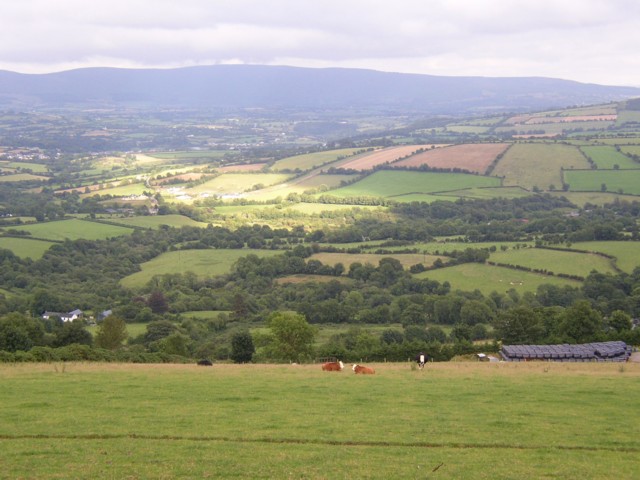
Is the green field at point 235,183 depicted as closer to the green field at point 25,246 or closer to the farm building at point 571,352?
the green field at point 25,246

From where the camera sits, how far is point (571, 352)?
41906 millimetres

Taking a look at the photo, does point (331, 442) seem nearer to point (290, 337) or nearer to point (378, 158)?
point (290, 337)

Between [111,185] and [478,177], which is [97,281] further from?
[478,177]

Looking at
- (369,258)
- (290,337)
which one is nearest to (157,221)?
(369,258)

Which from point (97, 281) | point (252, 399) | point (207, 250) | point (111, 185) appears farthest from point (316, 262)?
point (111, 185)

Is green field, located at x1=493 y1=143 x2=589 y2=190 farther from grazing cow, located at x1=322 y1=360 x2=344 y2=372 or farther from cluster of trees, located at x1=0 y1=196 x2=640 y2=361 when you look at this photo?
grazing cow, located at x1=322 y1=360 x2=344 y2=372

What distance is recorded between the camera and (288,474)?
14.8 m

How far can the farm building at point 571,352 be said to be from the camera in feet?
133

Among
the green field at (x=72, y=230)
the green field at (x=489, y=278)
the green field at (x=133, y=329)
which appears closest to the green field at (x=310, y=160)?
the green field at (x=72, y=230)

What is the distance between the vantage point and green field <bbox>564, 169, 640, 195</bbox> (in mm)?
125000

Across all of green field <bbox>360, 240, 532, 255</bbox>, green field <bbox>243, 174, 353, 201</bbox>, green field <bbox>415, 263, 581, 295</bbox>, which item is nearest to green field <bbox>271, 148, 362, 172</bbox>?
green field <bbox>243, 174, 353, 201</bbox>

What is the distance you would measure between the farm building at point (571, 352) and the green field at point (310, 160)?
129m

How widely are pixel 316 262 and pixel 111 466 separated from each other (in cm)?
7106

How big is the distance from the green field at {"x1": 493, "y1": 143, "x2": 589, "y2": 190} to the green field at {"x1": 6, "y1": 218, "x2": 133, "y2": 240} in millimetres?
78722
